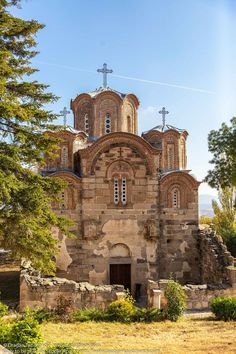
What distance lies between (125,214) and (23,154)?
8.61 m

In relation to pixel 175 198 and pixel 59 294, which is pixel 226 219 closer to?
pixel 175 198

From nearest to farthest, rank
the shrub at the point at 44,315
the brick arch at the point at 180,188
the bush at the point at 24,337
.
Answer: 1. the bush at the point at 24,337
2. the shrub at the point at 44,315
3. the brick arch at the point at 180,188

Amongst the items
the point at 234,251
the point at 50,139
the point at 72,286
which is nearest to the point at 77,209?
the point at 72,286

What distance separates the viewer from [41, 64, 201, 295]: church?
1881cm

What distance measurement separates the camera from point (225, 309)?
502 inches

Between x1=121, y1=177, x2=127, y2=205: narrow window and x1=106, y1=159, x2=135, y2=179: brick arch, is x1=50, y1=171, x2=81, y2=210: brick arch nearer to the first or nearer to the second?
x1=106, y1=159, x2=135, y2=179: brick arch

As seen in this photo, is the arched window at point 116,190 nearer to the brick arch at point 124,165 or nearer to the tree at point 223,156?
the brick arch at point 124,165

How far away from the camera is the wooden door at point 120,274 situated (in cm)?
1892

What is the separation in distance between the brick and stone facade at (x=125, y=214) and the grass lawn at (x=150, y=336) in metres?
6.19

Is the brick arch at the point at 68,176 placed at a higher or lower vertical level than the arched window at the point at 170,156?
lower

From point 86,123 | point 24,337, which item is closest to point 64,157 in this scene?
point 86,123

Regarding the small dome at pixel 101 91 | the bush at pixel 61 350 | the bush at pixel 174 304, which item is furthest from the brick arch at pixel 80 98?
the bush at pixel 61 350

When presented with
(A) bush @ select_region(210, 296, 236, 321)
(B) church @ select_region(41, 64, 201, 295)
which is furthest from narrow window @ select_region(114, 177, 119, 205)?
(A) bush @ select_region(210, 296, 236, 321)

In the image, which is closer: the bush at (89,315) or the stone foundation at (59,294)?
the bush at (89,315)
